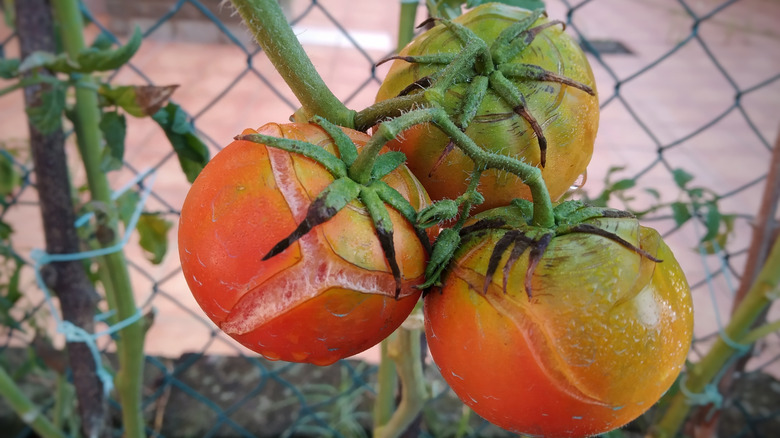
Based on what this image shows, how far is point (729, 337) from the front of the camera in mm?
978

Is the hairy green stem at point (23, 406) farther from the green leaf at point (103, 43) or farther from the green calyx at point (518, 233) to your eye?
the green calyx at point (518, 233)

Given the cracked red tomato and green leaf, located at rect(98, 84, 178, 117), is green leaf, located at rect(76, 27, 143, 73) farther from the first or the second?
the cracked red tomato

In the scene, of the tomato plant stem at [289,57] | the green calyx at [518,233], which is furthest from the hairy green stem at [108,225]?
the green calyx at [518,233]

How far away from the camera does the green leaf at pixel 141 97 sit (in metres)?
0.67

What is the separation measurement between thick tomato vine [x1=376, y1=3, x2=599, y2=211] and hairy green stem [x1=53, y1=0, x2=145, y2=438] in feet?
1.61

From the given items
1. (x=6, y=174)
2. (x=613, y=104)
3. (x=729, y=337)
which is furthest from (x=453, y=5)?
(x=613, y=104)

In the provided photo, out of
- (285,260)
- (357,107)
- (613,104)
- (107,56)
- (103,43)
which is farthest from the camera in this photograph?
(613,104)

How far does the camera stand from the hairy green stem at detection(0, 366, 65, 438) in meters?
1.00

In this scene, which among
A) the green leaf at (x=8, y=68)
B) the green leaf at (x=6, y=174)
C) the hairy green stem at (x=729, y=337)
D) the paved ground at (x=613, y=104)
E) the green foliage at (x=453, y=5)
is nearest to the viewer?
the green foliage at (x=453, y=5)

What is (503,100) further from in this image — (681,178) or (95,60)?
(681,178)

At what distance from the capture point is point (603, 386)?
390mm

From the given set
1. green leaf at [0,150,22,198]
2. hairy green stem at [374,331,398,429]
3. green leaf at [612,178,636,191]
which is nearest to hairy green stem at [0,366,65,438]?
green leaf at [0,150,22,198]

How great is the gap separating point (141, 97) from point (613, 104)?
336 cm

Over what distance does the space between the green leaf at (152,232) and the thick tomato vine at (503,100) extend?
0.60 metres
